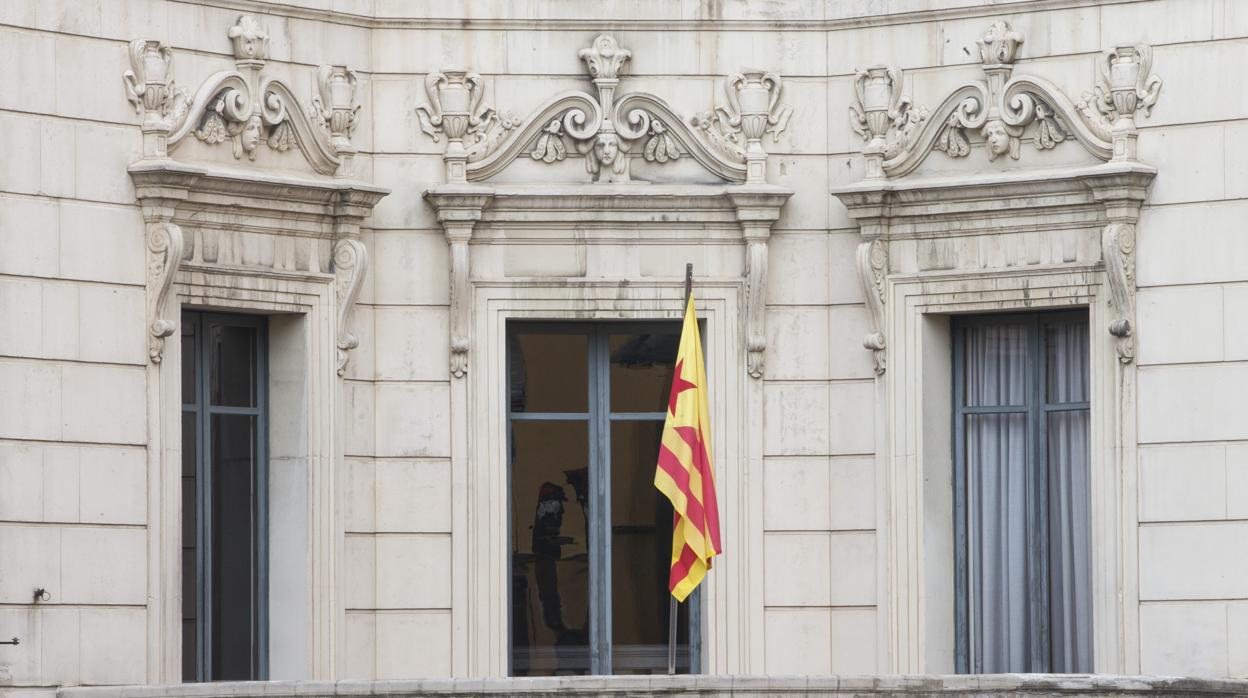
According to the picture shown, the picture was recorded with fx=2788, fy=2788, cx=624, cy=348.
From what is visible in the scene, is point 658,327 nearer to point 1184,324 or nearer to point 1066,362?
point 1066,362

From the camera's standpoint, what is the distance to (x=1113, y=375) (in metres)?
19.7

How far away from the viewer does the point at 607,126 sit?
824 inches

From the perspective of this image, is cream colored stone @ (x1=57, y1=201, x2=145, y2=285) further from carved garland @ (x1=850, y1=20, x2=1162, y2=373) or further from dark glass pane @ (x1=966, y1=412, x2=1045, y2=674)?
dark glass pane @ (x1=966, y1=412, x2=1045, y2=674)

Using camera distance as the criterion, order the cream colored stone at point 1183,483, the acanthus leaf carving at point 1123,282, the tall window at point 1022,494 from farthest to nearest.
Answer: the tall window at point 1022,494 < the acanthus leaf carving at point 1123,282 < the cream colored stone at point 1183,483

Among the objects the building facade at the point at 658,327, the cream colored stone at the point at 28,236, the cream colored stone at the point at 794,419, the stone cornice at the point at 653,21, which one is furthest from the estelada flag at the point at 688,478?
the cream colored stone at the point at 28,236

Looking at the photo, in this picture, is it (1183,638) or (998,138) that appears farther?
(998,138)

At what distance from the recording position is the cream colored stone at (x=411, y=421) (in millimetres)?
20656

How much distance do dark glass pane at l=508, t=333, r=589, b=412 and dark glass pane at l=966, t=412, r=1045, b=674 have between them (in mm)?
2953

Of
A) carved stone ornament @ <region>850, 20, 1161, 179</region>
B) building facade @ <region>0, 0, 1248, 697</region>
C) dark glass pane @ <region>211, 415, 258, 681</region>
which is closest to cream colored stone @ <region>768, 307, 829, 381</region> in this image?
building facade @ <region>0, 0, 1248, 697</region>

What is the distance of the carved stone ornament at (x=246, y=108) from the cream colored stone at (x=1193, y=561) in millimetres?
6417

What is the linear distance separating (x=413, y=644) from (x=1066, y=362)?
5.23m

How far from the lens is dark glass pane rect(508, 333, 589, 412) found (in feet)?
69.3

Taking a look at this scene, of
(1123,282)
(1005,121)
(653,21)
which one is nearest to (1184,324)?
(1123,282)

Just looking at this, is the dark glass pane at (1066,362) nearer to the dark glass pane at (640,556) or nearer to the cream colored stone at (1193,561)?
the cream colored stone at (1193,561)
